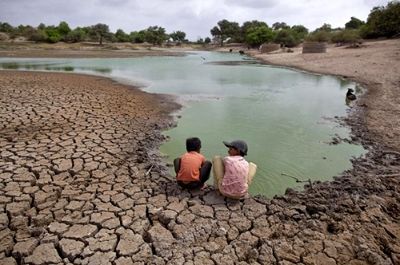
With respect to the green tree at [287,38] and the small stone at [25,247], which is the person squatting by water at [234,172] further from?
the green tree at [287,38]

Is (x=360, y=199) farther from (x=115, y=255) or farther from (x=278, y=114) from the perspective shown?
(x=278, y=114)

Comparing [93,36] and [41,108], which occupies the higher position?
[93,36]

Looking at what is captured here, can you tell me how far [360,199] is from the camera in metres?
3.75

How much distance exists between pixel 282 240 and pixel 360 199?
1.50 meters

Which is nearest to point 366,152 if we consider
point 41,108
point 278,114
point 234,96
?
point 278,114

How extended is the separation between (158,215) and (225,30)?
88.3m

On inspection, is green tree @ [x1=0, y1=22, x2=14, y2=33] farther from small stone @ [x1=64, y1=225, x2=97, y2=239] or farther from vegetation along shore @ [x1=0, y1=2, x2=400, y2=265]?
small stone @ [x1=64, y1=225, x2=97, y2=239]

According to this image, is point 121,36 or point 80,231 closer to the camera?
point 80,231

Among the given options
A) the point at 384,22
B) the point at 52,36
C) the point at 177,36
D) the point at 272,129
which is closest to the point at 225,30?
the point at 177,36

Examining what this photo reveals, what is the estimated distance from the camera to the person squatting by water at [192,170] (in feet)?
12.3

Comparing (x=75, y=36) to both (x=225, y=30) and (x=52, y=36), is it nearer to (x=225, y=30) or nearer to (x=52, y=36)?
(x=52, y=36)

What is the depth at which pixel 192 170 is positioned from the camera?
3.73 metres

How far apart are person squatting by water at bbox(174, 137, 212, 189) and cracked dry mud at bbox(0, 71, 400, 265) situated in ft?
0.46

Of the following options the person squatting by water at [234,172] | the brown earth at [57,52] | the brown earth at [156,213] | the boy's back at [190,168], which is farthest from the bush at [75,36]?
the person squatting by water at [234,172]
